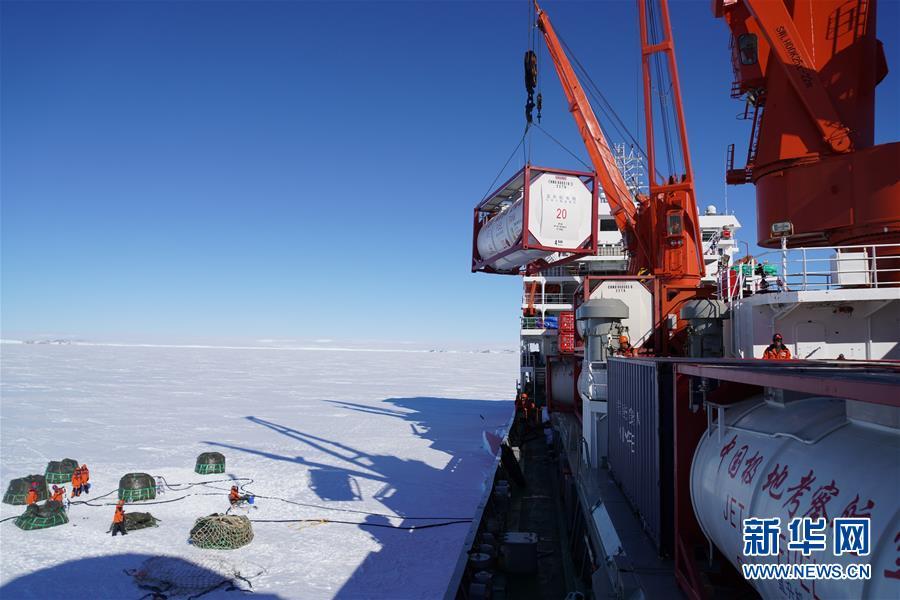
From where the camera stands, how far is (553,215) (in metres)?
12.5

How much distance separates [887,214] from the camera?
493 inches

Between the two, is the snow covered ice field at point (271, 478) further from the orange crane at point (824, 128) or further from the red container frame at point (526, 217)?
the orange crane at point (824, 128)

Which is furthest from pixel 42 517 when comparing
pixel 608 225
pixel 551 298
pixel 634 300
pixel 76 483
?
pixel 608 225

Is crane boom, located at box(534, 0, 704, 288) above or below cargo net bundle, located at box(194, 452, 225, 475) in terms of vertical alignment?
above

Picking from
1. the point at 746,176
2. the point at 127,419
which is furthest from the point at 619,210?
the point at 127,419

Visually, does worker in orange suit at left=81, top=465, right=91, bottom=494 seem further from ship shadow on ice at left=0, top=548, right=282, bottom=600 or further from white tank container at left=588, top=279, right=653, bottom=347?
white tank container at left=588, top=279, right=653, bottom=347

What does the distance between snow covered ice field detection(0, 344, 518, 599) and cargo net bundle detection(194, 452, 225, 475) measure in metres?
0.47

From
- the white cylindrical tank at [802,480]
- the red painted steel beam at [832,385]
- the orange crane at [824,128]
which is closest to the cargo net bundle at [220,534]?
the white cylindrical tank at [802,480]

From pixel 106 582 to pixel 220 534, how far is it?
2.23m

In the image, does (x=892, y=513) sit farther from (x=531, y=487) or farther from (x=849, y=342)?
(x=531, y=487)

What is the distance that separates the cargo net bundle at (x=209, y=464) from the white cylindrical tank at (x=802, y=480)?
16.9 meters

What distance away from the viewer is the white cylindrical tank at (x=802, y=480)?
2939 millimetres

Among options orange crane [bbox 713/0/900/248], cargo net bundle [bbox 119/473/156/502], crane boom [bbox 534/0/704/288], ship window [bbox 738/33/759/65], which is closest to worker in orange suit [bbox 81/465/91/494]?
cargo net bundle [bbox 119/473/156/502]

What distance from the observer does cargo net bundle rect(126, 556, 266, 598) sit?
998cm
